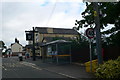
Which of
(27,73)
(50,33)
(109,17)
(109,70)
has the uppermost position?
(50,33)

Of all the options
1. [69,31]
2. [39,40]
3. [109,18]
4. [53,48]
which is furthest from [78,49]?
[69,31]

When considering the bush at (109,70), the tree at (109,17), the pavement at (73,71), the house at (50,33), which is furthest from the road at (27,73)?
the house at (50,33)

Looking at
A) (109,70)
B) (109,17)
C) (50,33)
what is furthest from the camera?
(50,33)

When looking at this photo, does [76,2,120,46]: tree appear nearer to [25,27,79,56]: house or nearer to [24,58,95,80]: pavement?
[24,58,95,80]: pavement

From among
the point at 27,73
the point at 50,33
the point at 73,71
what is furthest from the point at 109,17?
the point at 50,33

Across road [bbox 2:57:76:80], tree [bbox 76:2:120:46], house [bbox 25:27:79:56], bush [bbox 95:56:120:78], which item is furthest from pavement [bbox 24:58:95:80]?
house [bbox 25:27:79:56]

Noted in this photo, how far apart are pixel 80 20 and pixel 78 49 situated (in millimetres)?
6490

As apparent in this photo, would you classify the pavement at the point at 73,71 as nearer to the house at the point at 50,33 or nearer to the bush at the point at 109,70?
the bush at the point at 109,70

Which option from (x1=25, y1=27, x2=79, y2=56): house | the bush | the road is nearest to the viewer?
the bush

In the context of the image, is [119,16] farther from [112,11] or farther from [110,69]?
[110,69]

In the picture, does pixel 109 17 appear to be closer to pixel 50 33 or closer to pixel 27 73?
pixel 27 73

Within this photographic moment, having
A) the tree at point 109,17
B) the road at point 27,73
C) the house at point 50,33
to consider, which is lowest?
the road at point 27,73

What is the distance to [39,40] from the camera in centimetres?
6378

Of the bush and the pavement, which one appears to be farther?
the pavement
